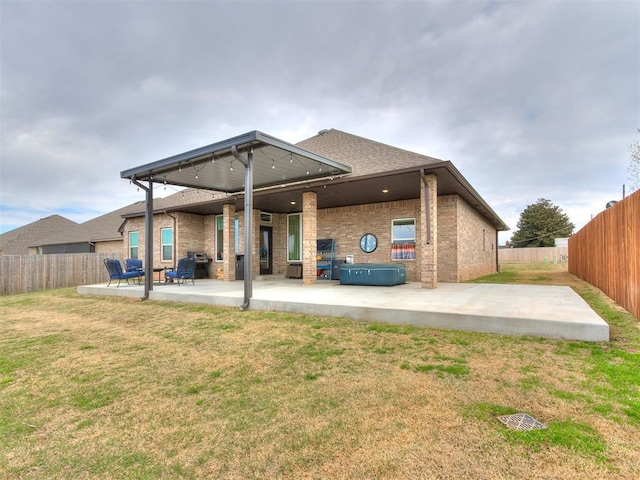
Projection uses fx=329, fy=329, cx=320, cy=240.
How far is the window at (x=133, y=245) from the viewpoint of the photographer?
57.9 feet

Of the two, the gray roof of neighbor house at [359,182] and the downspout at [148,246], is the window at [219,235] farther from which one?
the downspout at [148,246]

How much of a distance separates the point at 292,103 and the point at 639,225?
10545 millimetres

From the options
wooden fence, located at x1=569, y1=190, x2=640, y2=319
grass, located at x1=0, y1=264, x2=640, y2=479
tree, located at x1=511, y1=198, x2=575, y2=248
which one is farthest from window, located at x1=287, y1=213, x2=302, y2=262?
tree, located at x1=511, y1=198, x2=575, y2=248

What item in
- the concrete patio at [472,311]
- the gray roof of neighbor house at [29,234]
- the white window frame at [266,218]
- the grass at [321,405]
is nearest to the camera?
the grass at [321,405]

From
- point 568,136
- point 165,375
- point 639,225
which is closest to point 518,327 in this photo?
point 639,225

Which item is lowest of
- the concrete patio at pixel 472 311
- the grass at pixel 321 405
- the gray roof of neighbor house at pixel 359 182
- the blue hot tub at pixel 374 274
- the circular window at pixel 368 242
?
the grass at pixel 321 405

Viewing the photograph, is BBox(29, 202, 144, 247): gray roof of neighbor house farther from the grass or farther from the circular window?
the grass

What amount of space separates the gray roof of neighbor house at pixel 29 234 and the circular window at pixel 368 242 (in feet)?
96.5

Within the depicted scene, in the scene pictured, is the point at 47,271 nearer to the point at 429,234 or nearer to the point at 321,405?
the point at 429,234

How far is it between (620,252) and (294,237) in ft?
36.6

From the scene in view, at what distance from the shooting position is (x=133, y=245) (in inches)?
703

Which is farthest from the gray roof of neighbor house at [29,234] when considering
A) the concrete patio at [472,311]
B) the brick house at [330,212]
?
the concrete patio at [472,311]

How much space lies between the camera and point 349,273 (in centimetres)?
1028

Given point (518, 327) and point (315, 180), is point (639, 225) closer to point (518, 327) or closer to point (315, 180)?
point (518, 327)
